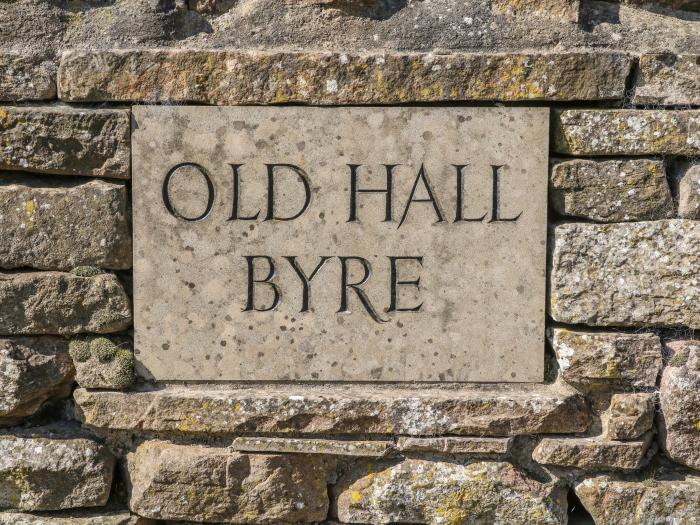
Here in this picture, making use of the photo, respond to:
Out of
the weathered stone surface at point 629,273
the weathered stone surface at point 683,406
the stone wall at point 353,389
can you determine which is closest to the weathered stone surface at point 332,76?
the stone wall at point 353,389

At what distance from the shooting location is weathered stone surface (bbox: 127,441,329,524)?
266cm

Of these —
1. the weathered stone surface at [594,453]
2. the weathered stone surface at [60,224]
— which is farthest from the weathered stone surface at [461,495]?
the weathered stone surface at [60,224]

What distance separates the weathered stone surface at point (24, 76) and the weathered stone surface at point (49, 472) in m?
1.20

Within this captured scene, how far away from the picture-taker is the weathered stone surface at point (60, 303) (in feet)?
8.65

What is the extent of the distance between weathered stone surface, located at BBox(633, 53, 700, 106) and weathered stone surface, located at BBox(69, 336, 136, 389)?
2.03 meters

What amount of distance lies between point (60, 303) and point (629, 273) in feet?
6.57

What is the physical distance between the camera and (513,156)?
2654 mm

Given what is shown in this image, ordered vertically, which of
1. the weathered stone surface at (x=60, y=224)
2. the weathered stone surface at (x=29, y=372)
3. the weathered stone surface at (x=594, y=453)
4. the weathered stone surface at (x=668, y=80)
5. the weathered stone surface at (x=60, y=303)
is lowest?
the weathered stone surface at (x=594, y=453)

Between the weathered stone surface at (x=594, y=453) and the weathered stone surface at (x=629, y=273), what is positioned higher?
the weathered stone surface at (x=629, y=273)

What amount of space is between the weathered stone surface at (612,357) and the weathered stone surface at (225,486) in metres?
0.98

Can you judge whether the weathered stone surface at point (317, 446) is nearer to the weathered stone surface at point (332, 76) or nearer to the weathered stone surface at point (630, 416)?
the weathered stone surface at point (630, 416)

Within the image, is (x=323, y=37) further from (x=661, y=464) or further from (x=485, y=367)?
(x=661, y=464)

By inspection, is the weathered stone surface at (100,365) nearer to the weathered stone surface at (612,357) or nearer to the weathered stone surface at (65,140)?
the weathered stone surface at (65,140)

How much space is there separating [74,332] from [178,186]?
25.2 inches
